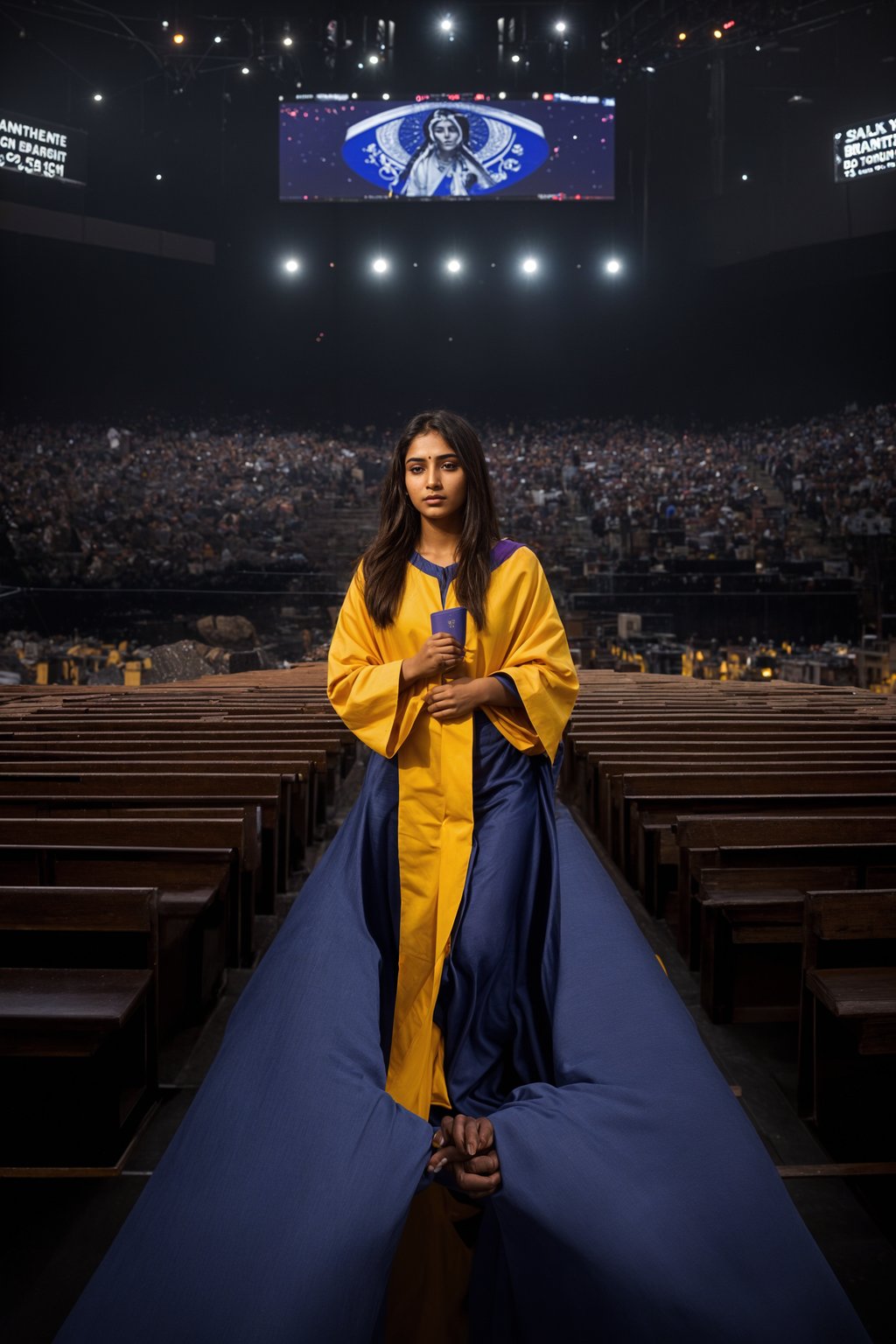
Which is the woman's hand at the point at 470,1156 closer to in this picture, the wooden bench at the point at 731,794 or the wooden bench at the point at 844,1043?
the wooden bench at the point at 844,1043

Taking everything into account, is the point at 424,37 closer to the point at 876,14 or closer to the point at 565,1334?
the point at 876,14

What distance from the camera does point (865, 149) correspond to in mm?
14852

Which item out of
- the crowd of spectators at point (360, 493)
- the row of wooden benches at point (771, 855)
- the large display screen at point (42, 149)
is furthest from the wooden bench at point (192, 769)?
the large display screen at point (42, 149)

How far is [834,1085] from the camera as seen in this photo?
1.84 meters

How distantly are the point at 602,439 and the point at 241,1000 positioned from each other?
18.7 m

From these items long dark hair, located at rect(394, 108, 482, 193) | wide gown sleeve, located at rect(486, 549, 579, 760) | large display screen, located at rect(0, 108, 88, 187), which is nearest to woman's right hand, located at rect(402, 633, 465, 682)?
wide gown sleeve, located at rect(486, 549, 579, 760)

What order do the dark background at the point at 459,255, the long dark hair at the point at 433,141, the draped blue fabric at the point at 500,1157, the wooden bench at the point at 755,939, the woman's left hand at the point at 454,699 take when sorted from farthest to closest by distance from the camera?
the dark background at the point at 459,255
the long dark hair at the point at 433,141
the wooden bench at the point at 755,939
the woman's left hand at the point at 454,699
the draped blue fabric at the point at 500,1157

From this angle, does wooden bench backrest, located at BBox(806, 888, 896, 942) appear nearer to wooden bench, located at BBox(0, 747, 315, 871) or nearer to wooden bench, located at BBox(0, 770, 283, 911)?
wooden bench, located at BBox(0, 770, 283, 911)

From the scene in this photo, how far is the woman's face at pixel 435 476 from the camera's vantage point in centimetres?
Answer: 169

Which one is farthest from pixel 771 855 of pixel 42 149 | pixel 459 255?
pixel 459 255

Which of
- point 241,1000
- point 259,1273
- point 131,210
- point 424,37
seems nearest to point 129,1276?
point 259,1273

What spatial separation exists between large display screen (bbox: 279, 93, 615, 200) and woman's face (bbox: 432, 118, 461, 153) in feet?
0.05

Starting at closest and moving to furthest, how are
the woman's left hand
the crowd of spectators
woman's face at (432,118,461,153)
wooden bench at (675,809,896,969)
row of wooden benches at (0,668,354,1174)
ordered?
the woman's left hand < row of wooden benches at (0,668,354,1174) < wooden bench at (675,809,896,969) < woman's face at (432,118,461,153) < the crowd of spectators

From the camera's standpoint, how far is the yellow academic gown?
156cm
